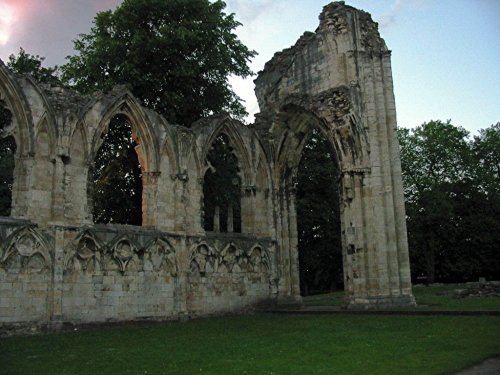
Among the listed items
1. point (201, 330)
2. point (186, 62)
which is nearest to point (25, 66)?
point (186, 62)

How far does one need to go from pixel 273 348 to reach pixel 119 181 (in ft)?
45.0

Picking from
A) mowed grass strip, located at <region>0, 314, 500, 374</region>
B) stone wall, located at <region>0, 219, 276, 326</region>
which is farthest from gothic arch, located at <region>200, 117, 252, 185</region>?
mowed grass strip, located at <region>0, 314, 500, 374</region>

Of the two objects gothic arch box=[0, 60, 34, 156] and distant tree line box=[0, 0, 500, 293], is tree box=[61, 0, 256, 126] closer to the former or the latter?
distant tree line box=[0, 0, 500, 293]

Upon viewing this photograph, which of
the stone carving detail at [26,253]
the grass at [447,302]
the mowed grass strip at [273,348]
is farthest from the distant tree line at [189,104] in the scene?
the grass at [447,302]

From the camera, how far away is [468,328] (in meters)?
9.34

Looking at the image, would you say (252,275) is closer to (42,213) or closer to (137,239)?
(137,239)

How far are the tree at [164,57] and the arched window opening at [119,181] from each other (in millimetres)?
1699

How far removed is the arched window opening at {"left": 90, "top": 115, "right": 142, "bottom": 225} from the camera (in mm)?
20344

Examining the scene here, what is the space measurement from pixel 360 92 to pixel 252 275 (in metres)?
6.27

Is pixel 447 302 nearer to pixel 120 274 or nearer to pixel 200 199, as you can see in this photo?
pixel 200 199

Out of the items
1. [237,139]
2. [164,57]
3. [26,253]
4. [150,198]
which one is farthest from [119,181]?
[26,253]

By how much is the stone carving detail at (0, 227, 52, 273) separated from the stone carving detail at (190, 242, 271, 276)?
411cm

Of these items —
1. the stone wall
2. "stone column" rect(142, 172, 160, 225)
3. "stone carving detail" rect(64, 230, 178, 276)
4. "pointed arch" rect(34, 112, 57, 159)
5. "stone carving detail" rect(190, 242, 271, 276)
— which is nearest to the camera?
the stone wall

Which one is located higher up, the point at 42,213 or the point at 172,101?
the point at 172,101
